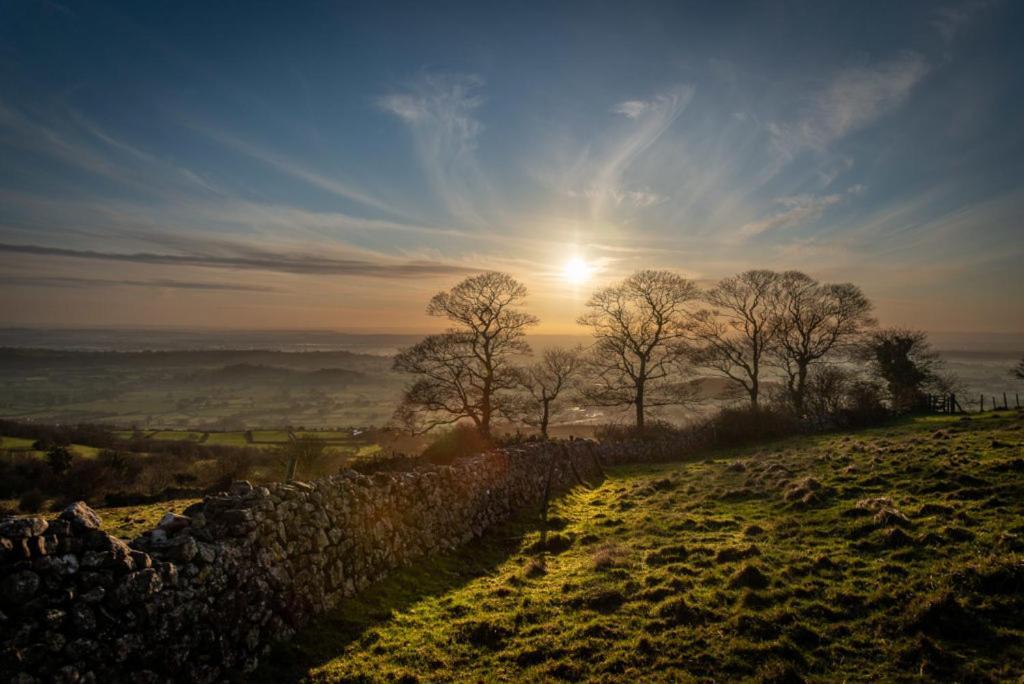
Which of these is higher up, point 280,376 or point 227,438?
point 280,376

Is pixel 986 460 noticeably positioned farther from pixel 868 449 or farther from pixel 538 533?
pixel 538 533

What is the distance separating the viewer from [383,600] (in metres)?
8.85

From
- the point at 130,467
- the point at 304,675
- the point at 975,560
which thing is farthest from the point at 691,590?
the point at 130,467

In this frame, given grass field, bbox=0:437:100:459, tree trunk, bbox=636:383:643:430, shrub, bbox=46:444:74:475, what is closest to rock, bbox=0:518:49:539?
shrub, bbox=46:444:74:475

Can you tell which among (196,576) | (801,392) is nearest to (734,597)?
(196,576)

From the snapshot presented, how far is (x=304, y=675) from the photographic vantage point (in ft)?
21.2

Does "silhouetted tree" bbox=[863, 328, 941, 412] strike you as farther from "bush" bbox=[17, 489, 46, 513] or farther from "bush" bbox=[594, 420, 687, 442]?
"bush" bbox=[17, 489, 46, 513]

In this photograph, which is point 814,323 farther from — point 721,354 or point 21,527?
point 21,527

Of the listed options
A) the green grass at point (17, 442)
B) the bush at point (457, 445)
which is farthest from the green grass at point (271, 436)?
the bush at point (457, 445)

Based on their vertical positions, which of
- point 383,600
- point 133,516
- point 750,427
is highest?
point 750,427

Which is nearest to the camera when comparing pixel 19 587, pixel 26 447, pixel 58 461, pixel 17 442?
pixel 19 587

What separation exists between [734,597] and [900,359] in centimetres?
4078

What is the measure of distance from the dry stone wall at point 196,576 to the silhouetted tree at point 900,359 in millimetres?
40844

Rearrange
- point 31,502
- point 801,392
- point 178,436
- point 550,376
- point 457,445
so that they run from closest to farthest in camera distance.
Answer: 1. point 31,502
2. point 457,445
3. point 550,376
4. point 801,392
5. point 178,436
